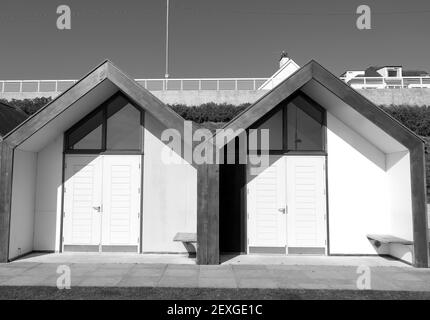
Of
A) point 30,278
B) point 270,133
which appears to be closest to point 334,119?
point 270,133

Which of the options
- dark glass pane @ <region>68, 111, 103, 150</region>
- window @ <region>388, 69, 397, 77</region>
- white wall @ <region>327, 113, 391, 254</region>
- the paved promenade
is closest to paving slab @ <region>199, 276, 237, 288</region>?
Answer: the paved promenade

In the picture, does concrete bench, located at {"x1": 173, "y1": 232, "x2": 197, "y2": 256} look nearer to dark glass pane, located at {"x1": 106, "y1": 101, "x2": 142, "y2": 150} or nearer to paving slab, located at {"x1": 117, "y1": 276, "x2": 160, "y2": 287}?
paving slab, located at {"x1": 117, "y1": 276, "x2": 160, "y2": 287}

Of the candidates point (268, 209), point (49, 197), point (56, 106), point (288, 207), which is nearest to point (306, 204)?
point (288, 207)

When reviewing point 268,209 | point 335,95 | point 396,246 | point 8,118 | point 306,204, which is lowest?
point 396,246

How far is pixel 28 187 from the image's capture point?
959cm

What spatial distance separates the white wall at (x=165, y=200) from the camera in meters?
9.75

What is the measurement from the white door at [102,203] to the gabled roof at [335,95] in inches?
124

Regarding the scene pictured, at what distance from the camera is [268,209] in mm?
9875

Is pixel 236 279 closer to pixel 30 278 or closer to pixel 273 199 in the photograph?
pixel 273 199

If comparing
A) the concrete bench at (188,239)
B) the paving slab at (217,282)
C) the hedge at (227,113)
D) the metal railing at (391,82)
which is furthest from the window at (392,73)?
the paving slab at (217,282)

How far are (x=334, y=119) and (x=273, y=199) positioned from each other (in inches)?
104

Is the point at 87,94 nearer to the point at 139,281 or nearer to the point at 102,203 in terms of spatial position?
the point at 102,203

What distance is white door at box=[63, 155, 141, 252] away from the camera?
9844 millimetres

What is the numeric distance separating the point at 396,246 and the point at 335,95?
13.1ft
